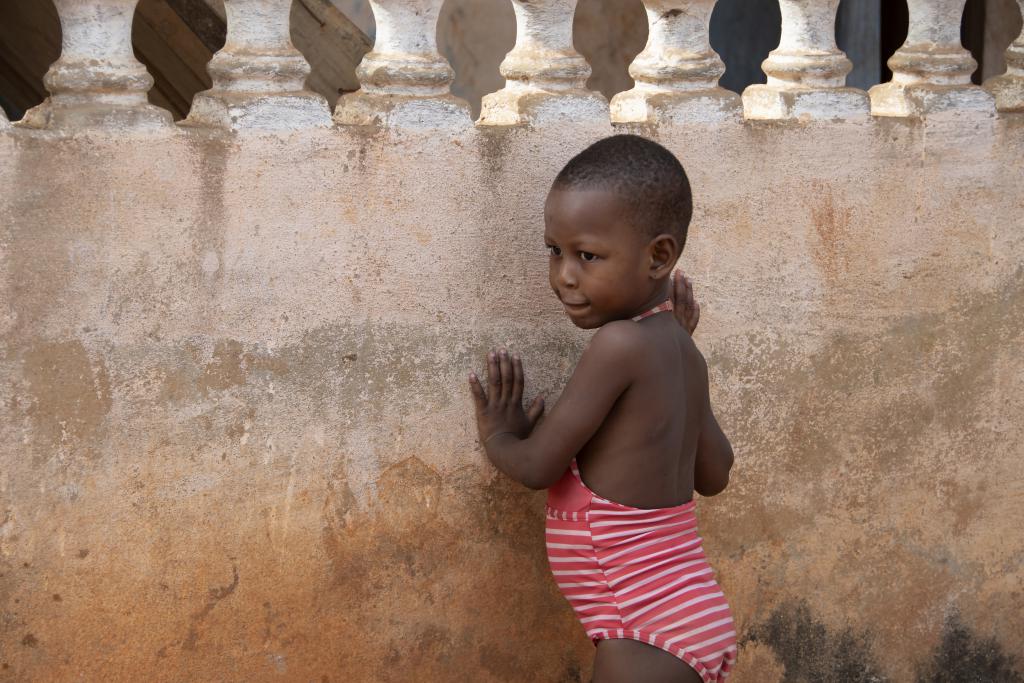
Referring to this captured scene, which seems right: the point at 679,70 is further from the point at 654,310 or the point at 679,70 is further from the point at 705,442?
the point at 705,442

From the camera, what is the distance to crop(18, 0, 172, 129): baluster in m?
2.43

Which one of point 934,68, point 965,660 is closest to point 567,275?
point 934,68

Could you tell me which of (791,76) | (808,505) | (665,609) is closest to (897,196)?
(791,76)

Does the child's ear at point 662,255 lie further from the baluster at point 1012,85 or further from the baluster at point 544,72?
the baluster at point 1012,85

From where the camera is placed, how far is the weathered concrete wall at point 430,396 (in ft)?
8.27

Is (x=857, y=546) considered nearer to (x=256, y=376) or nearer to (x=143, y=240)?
(x=256, y=376)

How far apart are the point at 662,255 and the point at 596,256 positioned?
139 millimetres

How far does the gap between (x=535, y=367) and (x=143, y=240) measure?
2.97 feet

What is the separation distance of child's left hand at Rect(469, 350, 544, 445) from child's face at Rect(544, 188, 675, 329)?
0.30 meters

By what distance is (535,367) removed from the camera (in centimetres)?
293

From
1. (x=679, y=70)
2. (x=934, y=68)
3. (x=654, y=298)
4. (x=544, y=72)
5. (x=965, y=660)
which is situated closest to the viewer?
(x=654, y=298)

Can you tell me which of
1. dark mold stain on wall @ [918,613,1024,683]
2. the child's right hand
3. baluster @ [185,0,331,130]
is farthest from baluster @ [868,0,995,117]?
baluster @ [185,0,331,130]

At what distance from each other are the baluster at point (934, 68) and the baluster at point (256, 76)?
1445 millimetres

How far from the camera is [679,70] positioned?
292 centimetres
